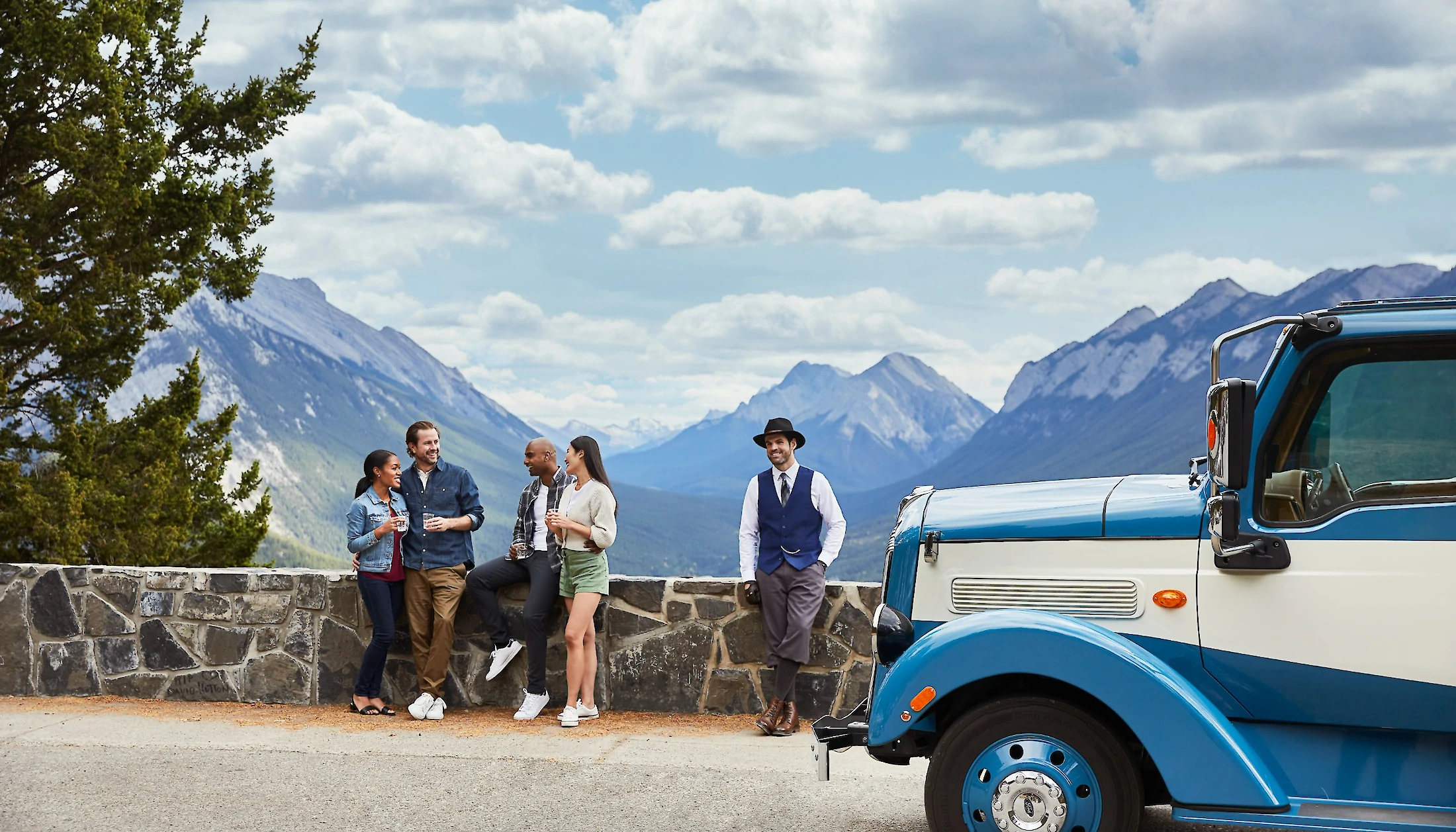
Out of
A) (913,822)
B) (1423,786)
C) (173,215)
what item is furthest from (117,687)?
(173,215)

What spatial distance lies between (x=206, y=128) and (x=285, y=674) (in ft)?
42.9

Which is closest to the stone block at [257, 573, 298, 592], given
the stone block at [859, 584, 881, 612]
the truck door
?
the stone block at [859, 584, 881, 612]

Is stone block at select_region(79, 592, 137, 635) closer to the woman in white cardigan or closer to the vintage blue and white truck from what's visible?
the woman in white cardigan

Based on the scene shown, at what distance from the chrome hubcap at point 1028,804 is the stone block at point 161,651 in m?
6.14

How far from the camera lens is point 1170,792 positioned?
15.4 feet

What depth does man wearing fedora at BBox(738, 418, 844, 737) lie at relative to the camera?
7.70 meters

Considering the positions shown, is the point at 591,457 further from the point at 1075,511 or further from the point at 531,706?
the point at 1075,511

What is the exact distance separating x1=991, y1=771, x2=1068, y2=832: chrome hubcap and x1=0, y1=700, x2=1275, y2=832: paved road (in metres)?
0.97

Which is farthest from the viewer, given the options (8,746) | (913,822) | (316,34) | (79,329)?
(316,34)

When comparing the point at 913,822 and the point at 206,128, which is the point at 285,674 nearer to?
the point at 913,822

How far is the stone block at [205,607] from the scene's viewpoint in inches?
347

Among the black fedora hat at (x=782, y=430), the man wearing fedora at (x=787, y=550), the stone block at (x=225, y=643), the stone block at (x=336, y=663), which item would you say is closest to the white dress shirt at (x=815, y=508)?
the man wearing fedora at (x=787, y=550)

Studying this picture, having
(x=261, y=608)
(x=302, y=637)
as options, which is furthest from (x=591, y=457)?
(x=261, y=608)

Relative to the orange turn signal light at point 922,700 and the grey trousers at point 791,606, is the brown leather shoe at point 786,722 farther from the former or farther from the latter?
the orange turn signal light at point 922,700
